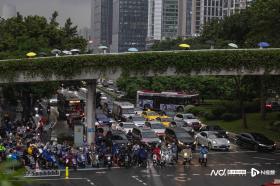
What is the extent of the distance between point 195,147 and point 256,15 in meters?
16.8

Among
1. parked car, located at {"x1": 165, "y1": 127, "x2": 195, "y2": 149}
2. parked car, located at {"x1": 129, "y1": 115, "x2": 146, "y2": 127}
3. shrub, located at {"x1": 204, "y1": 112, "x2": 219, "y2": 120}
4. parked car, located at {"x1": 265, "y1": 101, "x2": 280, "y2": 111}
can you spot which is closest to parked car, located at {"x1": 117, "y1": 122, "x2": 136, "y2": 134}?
parked car, located at {"x1": 129, "y1": 115, "x2": 146, "y2": 127}

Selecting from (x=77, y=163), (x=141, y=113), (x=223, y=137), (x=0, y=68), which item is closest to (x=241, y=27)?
(x=141, y=113)

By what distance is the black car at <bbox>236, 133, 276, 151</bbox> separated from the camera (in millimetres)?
34375

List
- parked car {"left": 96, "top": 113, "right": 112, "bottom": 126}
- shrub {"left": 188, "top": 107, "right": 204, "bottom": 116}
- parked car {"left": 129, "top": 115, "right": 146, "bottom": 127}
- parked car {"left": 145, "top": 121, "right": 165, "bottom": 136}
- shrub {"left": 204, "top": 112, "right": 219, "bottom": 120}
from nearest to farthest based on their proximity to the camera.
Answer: parked car {"left": 145, "top": 121, "right": 165, "bottom": 136} → parked car {"left": 129, "top": 115, "right": 146, "bottom": 127} → parked car {"left": 96, "top": 113, "right": 112, "bottom": 126} → shrub {"left": 204, "top": 112, "right": 219, "bottom": 120} → shrub {"left": 188, "top": 107, "right": 204, "bottom": 116}

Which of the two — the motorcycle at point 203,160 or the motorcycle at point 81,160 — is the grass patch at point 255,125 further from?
the motorcycle at point 81,160

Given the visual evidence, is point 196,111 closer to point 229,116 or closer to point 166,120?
point 229,116

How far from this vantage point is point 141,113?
5525 cm

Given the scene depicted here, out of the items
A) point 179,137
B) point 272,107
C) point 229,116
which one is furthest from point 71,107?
point 272,107

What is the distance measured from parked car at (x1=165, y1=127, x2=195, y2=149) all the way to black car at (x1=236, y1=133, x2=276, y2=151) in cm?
400

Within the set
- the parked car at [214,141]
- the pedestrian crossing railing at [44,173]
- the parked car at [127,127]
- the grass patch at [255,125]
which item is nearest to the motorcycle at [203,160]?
the parked car at [214,141]

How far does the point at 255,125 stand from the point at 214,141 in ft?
45.5

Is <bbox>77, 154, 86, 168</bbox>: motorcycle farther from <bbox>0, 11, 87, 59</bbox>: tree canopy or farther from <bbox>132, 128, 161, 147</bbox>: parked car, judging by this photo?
<bbox>0, 11, 87, 59</bbox>: tree canopy

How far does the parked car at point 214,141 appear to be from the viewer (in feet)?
117

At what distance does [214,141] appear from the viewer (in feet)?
117
